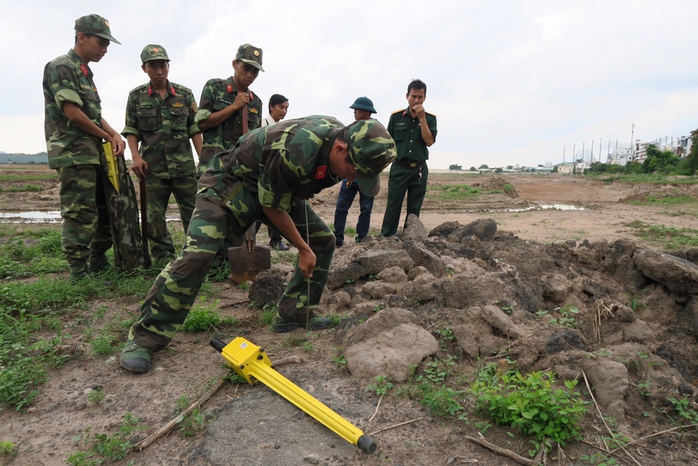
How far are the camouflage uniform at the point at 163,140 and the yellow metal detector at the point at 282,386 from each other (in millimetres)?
2276

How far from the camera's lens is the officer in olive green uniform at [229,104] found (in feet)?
13.1

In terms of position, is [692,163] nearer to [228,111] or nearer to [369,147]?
[228,111]

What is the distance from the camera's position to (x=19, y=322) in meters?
3.01

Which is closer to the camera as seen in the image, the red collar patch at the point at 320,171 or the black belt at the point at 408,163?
the red collar patch at the point at 320,171

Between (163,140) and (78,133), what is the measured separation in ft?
2.36

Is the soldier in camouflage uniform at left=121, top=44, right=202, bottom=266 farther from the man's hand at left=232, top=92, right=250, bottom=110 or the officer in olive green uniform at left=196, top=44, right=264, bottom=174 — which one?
Answer: the man's hand at left=232, top=92, right=250, bottom=110

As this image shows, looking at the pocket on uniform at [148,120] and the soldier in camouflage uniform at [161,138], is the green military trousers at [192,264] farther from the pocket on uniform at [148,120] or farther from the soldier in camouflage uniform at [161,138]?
the pocket on uniform at [148,120]

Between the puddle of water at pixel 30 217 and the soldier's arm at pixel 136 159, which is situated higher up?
the soldier's arm at pixel 136 159

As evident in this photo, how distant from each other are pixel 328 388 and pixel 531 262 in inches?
97.3

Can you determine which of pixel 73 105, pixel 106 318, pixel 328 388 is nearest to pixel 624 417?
pixel 328 388

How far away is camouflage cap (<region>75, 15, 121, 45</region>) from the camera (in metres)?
3.55

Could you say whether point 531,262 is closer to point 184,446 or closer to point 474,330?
point 474,330

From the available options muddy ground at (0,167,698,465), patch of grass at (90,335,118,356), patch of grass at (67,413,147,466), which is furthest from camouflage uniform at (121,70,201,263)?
patch of grass at (67,413,147,466)

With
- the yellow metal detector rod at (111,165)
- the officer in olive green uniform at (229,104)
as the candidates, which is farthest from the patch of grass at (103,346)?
the officer in olive green uniform at (229,104)
